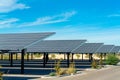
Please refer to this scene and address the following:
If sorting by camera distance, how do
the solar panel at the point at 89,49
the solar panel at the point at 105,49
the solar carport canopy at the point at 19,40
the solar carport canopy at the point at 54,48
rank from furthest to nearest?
1. the solar panel at the point at 105,49
2. the solar panel at the point at 89,49
3. the solar carport canopy at the point at 54,48
4. the solar carport canopy at the point at 19,40

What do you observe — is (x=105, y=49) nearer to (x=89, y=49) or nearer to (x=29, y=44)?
(x=89, y=49)

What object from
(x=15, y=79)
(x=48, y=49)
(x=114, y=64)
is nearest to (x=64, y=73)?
(x=15, y=79)

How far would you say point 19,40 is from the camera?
100 feet

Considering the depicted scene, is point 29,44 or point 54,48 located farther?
point 54,48

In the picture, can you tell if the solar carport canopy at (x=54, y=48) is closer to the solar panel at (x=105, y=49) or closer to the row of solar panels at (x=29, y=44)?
the row of solar panels at (x=29, y=44)

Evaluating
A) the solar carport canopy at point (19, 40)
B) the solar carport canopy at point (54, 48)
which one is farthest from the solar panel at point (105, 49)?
the solar carport canopy at point (19, 40)

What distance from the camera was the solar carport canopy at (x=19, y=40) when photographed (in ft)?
92.3

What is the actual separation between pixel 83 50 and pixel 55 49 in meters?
11.8

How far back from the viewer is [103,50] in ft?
203

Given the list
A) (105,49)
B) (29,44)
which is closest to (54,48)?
(29,44)

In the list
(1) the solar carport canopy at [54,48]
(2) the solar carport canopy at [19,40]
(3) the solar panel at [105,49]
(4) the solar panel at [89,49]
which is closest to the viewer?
(2) the solar carport canopy at [19,40]

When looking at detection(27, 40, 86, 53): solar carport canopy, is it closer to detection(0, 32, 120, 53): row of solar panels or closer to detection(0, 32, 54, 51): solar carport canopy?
detection(0, 32, 120, 53): row of solar panels

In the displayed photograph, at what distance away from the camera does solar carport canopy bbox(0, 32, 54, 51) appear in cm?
2814

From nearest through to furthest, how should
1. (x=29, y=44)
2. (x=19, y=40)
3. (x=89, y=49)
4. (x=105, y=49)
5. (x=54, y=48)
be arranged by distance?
(x=29, y=44) → (x=19, y=40) → (x=54, y=48) → (x=89, y=49) → (x=105, y=49)
